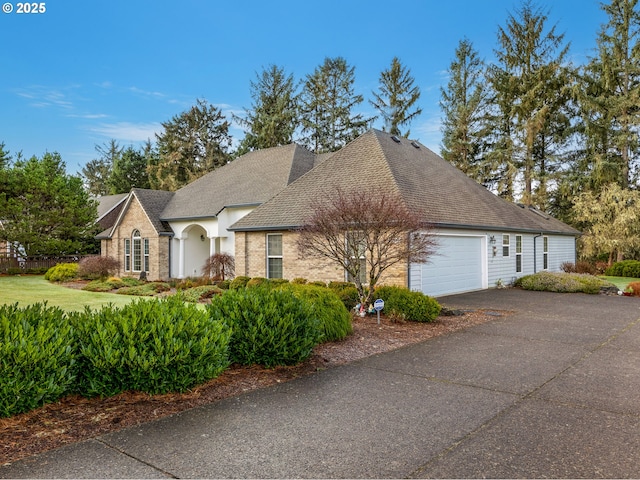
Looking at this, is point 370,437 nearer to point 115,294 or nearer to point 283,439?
point 283,439

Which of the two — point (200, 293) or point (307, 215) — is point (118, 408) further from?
point (307, 215)

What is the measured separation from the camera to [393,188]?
48.3 feet

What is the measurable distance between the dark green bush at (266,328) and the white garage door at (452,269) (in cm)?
782

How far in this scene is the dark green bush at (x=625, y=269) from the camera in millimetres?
24578

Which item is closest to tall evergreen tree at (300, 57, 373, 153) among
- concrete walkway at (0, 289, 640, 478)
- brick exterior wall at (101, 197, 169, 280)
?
brick exterior wall at (101, 197, 169, 280)

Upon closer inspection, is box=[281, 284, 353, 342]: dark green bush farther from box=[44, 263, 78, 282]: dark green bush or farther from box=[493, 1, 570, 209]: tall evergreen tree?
box=[493, 1, 570, 209]: tall evergreen tree

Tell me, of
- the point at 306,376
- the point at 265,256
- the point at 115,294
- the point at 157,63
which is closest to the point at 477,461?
the point at 306,376

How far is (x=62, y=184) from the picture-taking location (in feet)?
93.2

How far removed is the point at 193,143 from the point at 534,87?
31.8m

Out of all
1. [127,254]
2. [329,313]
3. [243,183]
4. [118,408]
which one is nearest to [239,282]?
[243,183]

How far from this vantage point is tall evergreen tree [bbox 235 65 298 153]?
130 ft

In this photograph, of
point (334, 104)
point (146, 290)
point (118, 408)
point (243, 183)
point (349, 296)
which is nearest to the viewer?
point (118, 408)

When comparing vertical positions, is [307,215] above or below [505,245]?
above

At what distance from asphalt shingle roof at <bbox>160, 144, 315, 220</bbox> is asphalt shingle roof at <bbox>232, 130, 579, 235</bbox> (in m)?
3.35
